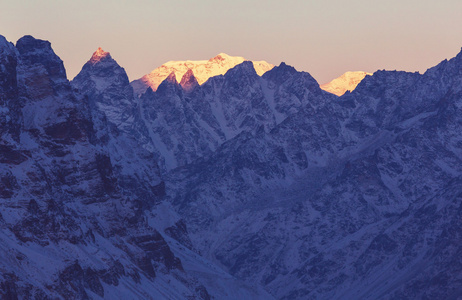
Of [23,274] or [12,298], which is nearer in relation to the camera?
[12,298]

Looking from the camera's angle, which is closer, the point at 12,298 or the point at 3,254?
the point at 12,298

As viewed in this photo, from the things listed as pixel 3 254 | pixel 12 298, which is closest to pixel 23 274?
pixel 3 254

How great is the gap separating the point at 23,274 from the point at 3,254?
415cm

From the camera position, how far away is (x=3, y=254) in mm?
198375

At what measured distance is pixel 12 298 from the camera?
182125 mm

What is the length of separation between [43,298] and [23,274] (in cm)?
458

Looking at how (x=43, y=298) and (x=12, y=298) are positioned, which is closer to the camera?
(x=12, y=298)

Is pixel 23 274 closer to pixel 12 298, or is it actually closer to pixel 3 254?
pixel 3 254

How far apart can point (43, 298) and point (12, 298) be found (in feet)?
53.2

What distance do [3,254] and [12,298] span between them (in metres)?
17.4

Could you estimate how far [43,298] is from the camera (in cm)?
19812
